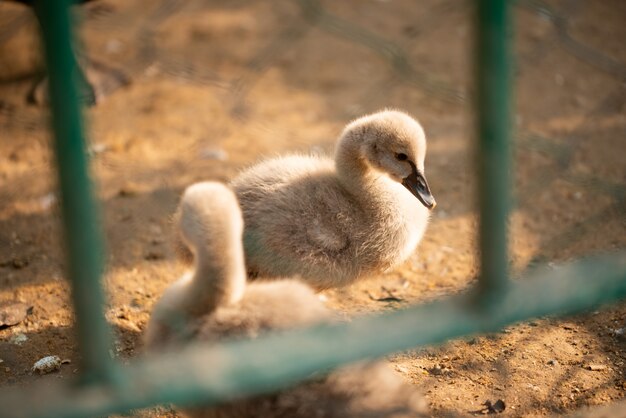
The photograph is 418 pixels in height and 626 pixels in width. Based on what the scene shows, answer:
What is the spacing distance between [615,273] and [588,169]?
5.47ft

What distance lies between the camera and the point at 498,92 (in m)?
1.16

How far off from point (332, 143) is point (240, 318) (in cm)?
166

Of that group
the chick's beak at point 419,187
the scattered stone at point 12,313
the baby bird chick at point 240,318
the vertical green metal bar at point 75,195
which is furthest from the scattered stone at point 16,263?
the vertical green metal bar at point 75,195

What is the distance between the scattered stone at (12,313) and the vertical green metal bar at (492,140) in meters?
1.37

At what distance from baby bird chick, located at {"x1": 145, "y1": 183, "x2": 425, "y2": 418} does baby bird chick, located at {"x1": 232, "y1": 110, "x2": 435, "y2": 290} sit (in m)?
0.39

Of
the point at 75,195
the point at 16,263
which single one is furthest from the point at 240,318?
the point at 16,263

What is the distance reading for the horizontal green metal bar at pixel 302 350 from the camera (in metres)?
1.05

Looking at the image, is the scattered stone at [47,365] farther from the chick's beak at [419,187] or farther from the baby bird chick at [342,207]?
the chick's beak at [419,187]

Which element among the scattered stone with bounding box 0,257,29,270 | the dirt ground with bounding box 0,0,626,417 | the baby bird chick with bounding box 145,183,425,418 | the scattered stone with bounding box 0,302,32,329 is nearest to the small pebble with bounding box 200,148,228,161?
the dirt ground with bounding box 0,0,626,417

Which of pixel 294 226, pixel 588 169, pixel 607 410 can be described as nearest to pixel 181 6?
pixel 588 169

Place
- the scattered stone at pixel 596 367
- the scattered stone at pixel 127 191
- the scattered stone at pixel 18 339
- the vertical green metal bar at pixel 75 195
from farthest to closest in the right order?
the scattered stone at pixel 127 191 < the scattered stone at pixel 18 339 < the scattered stone at pixel 596 367 < the vertical green metal bar at pixel 75 195

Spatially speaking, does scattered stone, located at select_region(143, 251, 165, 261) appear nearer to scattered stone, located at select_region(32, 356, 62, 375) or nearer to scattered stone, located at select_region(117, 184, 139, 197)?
scattered stone, located at select_region(117, 184, 139, 197)

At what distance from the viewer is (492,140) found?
118 cm

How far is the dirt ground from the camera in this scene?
1.97m
